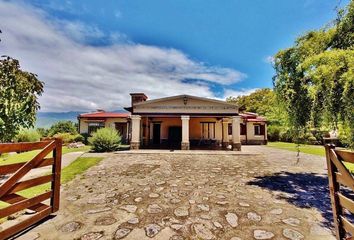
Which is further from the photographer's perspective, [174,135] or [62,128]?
[62,128]

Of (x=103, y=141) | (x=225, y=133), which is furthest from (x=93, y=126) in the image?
(x=225, y=133)

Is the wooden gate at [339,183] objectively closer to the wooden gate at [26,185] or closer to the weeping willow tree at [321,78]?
the weeping willow tree at [321,78]

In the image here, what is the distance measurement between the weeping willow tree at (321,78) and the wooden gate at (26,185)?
7.04 meters

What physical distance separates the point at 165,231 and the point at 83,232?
149 centimetres

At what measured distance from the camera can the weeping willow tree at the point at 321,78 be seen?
223 inches

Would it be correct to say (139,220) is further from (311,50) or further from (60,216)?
(311,50)

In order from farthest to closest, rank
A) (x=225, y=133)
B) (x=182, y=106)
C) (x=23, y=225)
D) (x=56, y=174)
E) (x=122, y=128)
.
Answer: (x=122, y=128) → (x=225, y=133) → (x=182, y=106) → (x=56, y=174) → (x=23, y=225)

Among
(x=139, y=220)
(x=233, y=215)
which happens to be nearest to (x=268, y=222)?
(x=233, y=215)

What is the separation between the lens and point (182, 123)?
60.7ft

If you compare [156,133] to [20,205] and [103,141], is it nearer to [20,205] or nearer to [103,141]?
[103,141]

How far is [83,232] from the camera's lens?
12.6ft

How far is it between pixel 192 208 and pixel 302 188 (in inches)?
163

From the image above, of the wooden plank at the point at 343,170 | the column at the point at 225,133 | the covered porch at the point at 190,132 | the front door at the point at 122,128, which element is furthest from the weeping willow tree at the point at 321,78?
the front door at the point at 122,128

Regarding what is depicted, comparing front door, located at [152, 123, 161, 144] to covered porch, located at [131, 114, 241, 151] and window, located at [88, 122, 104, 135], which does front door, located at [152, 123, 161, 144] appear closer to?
covered porch, located at [131, 114, 241, 151]
